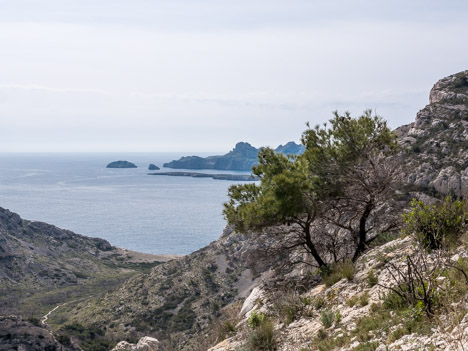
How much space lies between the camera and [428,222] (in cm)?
949

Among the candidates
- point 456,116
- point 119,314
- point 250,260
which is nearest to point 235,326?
point 250,260

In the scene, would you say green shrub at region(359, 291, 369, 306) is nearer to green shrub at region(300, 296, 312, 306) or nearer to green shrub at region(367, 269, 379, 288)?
green shrub at region(367, 269, 379, 288)

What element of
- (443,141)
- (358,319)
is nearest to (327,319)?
(358,319)

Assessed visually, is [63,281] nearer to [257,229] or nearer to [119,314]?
[119,314]

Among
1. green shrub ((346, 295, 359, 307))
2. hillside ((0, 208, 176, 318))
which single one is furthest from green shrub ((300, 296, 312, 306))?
hillside ((0, 208, 176, 318))

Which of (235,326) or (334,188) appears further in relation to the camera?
(334,188)

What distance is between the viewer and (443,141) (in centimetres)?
4159

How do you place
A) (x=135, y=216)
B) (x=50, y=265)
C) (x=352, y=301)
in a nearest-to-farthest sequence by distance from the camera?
(x=352, y=301), (x=50, y=265), (x=135, y=216)

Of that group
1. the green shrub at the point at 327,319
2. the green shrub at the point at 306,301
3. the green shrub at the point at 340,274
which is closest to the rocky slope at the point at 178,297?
the green shrub at the point at 340,274

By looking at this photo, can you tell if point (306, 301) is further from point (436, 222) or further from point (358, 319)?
point (436, 222)

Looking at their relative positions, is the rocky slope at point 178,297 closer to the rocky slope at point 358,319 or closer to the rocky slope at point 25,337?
the rocky slope at point 25,337

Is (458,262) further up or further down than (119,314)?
further up

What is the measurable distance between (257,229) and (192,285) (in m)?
40.3

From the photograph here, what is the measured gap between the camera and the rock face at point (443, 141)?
34.7 meters
